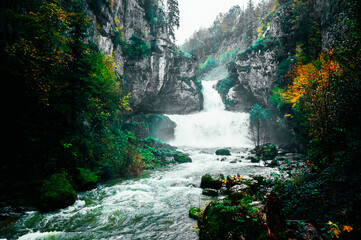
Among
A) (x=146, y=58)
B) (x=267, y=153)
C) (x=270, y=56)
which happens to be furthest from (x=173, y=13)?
(x=267, y=153)

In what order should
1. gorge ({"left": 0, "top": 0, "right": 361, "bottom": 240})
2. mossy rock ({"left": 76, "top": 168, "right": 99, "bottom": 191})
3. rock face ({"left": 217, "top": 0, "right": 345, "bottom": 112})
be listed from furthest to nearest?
rock face ({"left": 217, "top": 0, "right": 345, "bottom": 112}), mossy rock ({"left": 76, "top": 168, "right": 99, "bottom": 191}), gorge ({"left": 0, "top": 0, "right": 361, "bottom": 240})

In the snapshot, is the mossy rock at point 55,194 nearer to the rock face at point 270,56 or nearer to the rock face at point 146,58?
the rock face at point 146,58

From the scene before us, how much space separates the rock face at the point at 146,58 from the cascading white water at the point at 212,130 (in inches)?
156

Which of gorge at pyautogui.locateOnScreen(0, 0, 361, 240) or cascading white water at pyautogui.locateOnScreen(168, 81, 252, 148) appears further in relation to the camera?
cascading white water at pyautogui.locateOnScreen(168, 81, 252, 148)

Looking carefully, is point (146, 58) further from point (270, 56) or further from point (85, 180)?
point (85, 180)

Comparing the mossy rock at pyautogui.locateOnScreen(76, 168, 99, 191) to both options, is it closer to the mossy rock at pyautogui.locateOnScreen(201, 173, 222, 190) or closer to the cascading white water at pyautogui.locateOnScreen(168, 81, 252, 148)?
the mossy rock at pyautogui.locateOnScreen(201, 173, 222, 190)

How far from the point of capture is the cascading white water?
30.0 meters

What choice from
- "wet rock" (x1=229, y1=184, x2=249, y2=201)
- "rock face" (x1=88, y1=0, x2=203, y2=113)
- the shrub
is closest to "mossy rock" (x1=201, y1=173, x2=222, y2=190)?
"wet rock" (x1=229, y1=184, x2=249, y2=201)

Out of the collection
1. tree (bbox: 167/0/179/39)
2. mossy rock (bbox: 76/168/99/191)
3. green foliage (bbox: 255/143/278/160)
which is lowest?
green foliage (bbox: 255/143/278/160)

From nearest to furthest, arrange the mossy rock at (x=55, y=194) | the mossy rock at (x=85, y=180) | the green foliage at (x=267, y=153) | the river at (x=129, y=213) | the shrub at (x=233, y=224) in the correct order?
the shrub at (x=233, y=224) < the river at (x=129, y=213) < the mossy rock at (x=55, y=194) < the mossy rock at (x=85, y=180) < the green foliage at (x=267, y=153)

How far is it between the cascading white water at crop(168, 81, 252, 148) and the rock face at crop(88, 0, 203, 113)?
13.0ft

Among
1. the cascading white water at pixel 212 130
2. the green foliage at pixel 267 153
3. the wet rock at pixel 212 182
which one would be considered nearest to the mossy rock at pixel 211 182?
the wet rock at pixel 212 182

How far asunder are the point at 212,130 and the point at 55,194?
28.4 metres

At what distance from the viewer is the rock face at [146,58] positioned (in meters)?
18.3
